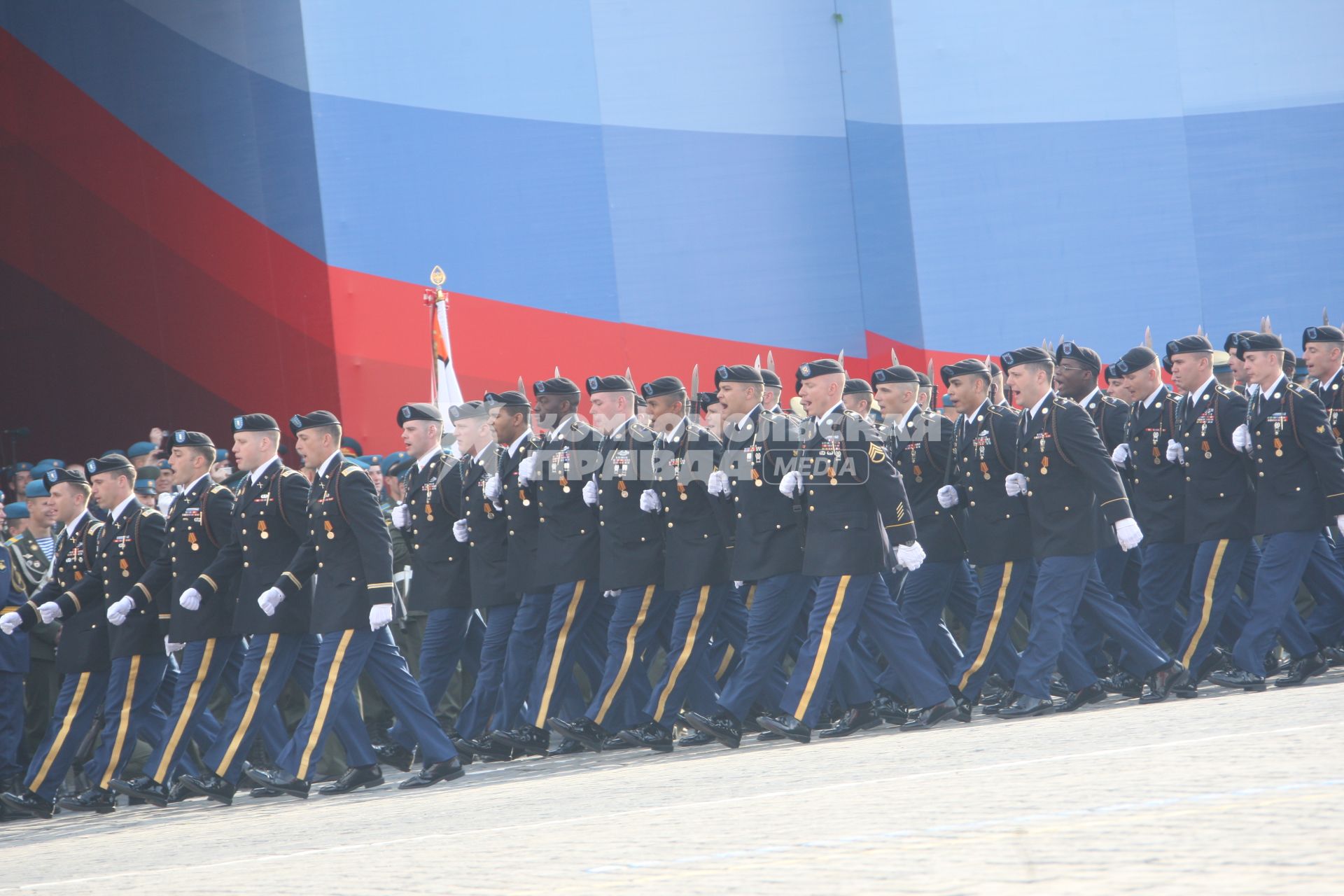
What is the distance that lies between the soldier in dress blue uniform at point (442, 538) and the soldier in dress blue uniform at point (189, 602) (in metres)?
1.00

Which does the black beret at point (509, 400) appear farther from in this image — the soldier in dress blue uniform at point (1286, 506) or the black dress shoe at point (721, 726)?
the soldier in dress blue uniform at point (1286, 506)

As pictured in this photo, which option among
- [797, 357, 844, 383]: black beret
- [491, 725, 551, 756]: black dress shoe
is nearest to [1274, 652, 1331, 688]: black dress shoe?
[797, 357, 844, 383]: black beret

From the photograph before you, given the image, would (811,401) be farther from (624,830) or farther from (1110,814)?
(1110,814)

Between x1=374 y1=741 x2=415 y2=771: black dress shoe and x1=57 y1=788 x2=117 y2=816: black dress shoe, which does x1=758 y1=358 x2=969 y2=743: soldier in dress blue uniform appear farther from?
x1=57 y1=788 x2=117 y2=816: black dress shoe

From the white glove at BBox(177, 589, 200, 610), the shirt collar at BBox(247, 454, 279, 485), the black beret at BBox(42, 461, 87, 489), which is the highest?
the black beret at BBox(42, 461, 87, 489)

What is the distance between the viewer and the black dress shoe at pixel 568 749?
8820 mm

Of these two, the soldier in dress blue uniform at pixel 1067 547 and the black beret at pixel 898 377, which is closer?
the soldier in dress blue uniform at pixel 1067 547

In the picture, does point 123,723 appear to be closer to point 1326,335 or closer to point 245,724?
point 245,724

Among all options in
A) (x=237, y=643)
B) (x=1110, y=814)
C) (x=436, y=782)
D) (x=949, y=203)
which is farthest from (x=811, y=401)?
(x=949, y=203)

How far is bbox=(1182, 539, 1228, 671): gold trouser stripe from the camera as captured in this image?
27.2 feet

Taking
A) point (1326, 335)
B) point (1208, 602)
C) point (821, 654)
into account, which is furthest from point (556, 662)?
point (1326, 335)

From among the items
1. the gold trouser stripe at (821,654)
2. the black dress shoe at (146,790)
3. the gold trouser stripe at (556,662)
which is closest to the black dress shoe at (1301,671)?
the gold trouser stripe at (821,654)

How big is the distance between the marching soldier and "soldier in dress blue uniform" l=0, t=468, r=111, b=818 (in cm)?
78

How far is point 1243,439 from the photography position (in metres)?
8.55
